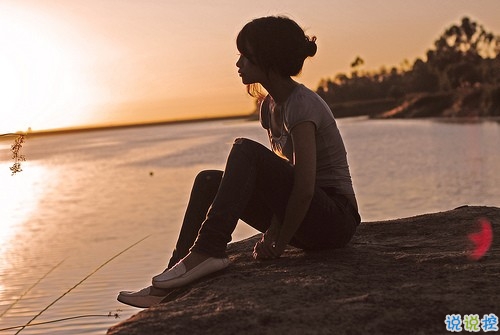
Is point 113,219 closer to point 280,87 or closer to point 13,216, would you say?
point 13,216

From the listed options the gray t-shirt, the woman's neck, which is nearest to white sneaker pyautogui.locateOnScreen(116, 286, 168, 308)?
the gray t-shirt

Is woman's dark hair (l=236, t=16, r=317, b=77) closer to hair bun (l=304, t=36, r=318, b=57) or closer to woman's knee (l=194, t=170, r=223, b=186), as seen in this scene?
hair bun (l=304, t=36, r=318, b=57)

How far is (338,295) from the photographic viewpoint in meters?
3.48

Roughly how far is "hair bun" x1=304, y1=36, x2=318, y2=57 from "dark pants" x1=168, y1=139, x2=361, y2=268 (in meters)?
0.61

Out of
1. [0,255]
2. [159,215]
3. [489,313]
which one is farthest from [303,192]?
[159,215]

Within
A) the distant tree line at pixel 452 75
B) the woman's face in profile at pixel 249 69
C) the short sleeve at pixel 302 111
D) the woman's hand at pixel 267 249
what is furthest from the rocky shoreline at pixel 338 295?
the distant tree line at pixel 452 75

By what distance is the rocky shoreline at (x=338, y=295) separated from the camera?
3137 millimetres

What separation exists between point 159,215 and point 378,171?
1186cm

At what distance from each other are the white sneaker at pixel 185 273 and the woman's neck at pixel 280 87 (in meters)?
0.98

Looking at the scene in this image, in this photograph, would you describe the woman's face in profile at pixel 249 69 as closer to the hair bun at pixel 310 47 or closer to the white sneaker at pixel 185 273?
the hair bun at pixel 310 47

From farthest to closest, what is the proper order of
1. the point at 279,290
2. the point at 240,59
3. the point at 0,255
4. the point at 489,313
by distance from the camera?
the point at 0,255 < the point at 240,59 < the point at 279,290 < the point at 489,313

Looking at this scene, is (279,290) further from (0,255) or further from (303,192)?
(0,255)

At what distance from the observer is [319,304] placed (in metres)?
3.33

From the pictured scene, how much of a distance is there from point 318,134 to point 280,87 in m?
0.35
